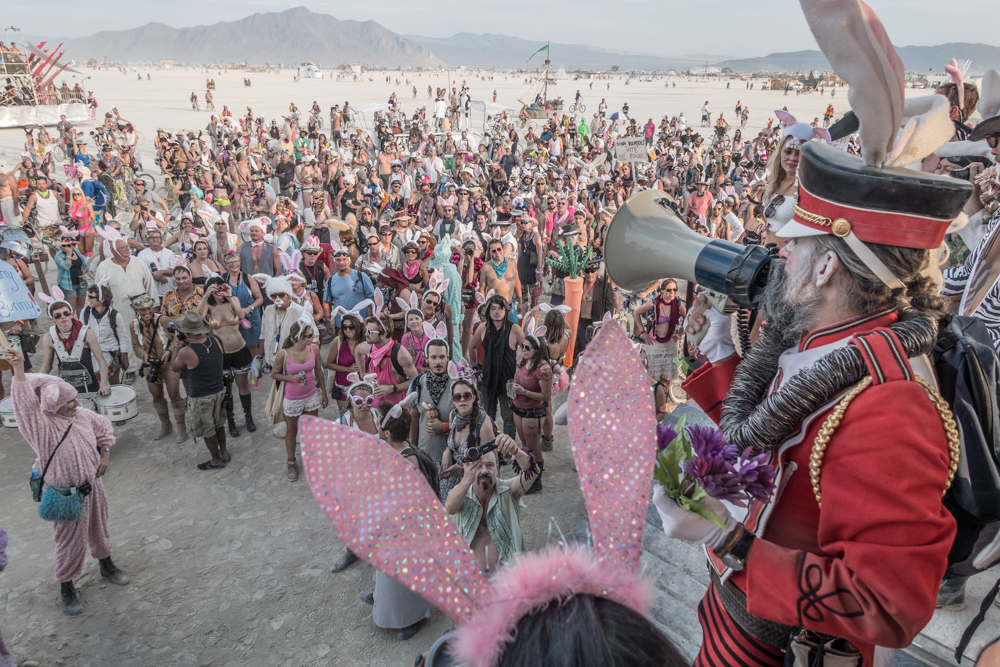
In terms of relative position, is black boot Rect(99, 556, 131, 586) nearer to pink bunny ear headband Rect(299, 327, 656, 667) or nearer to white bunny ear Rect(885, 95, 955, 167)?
pink bunny ear headband Rect(299, 327, 656, 667)

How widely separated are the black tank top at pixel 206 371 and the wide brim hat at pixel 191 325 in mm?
134

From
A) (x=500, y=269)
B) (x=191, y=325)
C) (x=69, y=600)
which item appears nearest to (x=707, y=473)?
(x=69, y=600)

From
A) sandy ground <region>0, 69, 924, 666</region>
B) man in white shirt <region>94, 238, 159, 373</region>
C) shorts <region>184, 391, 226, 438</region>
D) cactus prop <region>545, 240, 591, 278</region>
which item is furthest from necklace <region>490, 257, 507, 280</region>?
man in white shirt <region>94, 238, 159, 373</region>

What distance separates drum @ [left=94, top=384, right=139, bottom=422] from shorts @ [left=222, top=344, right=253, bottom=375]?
1.00 meters

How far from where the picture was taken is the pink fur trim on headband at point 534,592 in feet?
3.04

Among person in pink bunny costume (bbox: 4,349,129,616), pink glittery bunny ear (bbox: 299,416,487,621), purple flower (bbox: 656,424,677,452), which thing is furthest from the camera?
person in pink bunny costume (bbox: 4,349,129,616)

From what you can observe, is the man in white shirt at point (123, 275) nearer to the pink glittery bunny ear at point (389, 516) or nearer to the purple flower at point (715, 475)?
the pink glittery bunny ear at point (389, 516)

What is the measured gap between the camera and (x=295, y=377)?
224 inches

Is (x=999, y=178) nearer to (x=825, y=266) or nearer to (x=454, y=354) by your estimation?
(x=825, y=266)

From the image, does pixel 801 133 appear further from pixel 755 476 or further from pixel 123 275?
pixel 123 275

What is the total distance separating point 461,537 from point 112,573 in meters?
4.67

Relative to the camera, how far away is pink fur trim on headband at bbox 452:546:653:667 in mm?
928

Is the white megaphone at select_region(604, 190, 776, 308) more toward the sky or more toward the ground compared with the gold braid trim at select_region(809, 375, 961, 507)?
more toward the sky

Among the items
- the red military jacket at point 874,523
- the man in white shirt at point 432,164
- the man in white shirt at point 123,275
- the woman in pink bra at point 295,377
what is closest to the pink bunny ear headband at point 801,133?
the red military jacket at point 874,523
